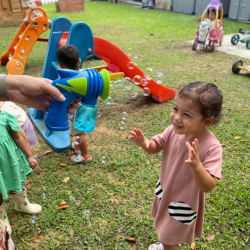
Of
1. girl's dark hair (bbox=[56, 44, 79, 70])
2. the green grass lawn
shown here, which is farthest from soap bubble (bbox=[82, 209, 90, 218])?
girl's dark hair (bbox=[56, 44, 79, 70])

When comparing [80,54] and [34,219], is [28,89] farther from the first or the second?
[80,54]

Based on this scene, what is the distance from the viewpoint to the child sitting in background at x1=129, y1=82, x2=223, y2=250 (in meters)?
1.36

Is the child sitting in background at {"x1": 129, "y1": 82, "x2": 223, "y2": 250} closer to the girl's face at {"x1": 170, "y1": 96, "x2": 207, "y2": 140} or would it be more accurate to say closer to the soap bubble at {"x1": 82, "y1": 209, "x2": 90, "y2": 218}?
the girl's face at {"x1": 170, "y1": 96, "x2": 207, "y2": 140}

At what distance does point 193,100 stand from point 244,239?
4.94ft

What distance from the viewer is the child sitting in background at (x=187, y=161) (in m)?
1.36

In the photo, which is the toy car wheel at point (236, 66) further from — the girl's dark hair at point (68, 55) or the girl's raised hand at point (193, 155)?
the girl's raised hand at point (193, 155)

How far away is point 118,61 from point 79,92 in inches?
83.8

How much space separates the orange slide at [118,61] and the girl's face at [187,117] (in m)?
2.82

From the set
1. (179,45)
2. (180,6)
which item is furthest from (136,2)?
(179,45)

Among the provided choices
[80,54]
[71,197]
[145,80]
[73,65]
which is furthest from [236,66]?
[71,197]

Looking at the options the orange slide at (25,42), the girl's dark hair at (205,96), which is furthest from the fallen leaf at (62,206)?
the orange slide at (25,42)

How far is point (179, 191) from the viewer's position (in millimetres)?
1589

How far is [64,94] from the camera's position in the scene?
84.0 inches

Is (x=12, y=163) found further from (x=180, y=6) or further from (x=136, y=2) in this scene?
(x=136, y=2)
